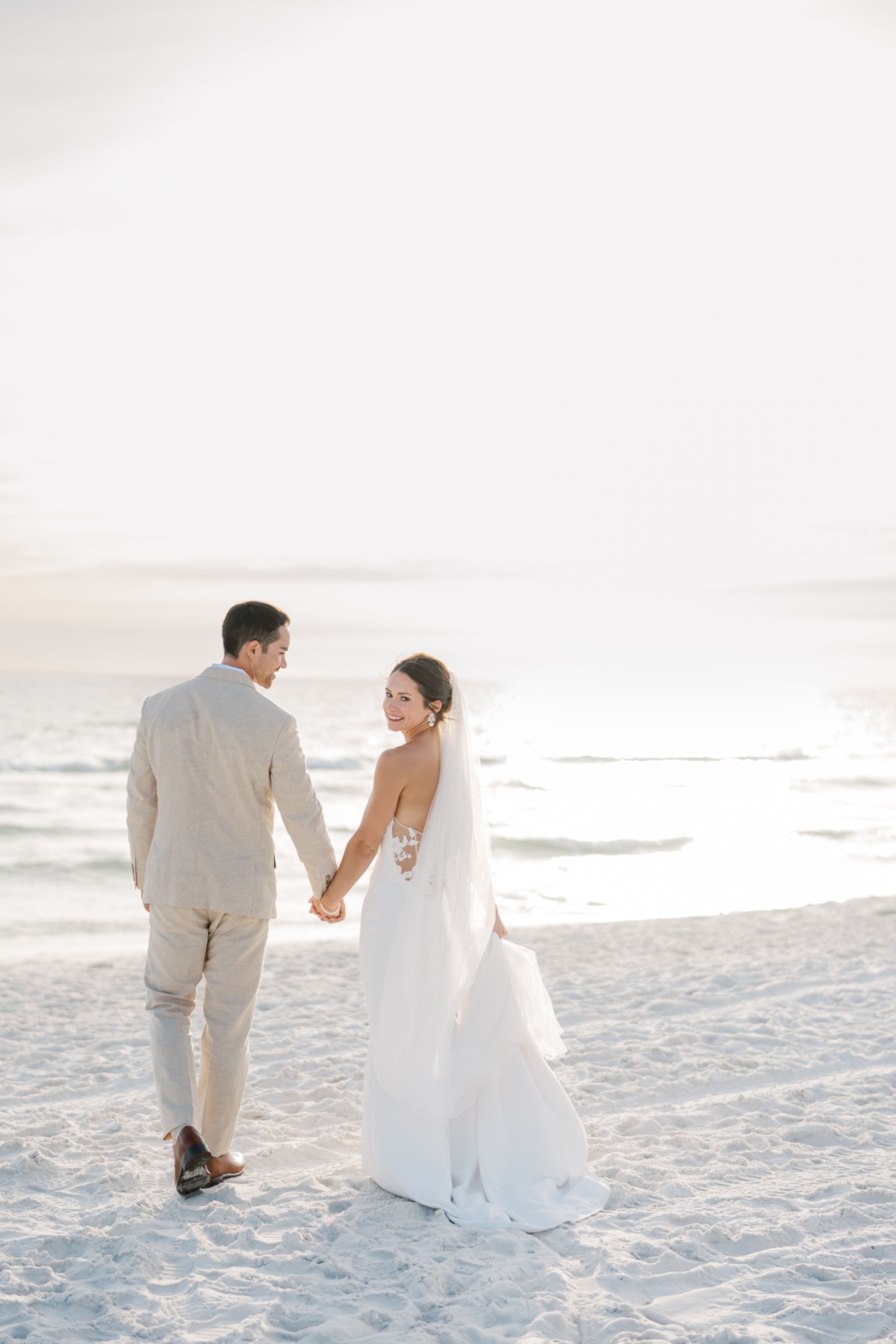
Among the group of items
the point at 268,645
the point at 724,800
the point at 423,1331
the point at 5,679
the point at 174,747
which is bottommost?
the point at 5,679

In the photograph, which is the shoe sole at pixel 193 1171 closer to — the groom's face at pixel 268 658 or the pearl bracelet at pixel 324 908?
the pearl bracelet at pixel 324 908

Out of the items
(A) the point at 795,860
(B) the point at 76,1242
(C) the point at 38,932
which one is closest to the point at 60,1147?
(B) the point at 76,1242

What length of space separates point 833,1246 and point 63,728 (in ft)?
150

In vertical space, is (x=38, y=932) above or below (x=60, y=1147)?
below

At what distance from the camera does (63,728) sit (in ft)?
150

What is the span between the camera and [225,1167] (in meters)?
4.05

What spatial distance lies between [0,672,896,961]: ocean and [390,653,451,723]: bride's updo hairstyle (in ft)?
21.1

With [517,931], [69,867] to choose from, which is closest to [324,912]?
[517,931]

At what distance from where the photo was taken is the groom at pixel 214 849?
3830 millimetres

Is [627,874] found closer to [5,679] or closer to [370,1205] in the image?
[370,1205]

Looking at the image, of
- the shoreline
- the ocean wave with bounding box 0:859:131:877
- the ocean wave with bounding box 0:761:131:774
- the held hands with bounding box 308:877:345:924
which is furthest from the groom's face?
the ocean wave with bounding box 0:761:131:774

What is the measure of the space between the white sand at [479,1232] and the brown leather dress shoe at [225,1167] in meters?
0.06

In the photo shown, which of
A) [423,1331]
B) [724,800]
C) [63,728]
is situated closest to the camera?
[423,1331]

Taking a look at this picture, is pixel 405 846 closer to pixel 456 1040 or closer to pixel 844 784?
pixel 456 1040
